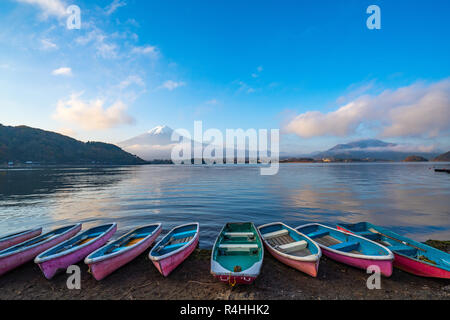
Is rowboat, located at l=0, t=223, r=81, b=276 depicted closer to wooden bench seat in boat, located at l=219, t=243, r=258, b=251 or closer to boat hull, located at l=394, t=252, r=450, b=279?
wooden bench seat in boat, located at l=219, t=243, r=258, b=251

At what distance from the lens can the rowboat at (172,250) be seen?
8.71 meters

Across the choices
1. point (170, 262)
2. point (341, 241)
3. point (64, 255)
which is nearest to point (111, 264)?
point (64, 255)

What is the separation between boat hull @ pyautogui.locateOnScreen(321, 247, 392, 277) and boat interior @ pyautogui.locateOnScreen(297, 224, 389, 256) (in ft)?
1.77

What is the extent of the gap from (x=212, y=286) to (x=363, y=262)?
7211 millimetres

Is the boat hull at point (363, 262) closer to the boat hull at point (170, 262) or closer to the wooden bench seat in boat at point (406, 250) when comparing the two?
the wooden bench seat in boat at point (406, 250)

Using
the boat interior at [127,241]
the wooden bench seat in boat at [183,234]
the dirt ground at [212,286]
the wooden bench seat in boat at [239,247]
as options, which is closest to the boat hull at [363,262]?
the dirt ground at [212,286]

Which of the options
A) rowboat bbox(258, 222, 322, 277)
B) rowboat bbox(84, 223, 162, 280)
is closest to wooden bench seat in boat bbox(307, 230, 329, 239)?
rowboat bbox(258, 222, 322, 277)

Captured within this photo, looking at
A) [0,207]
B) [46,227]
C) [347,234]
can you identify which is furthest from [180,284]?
[0,207]

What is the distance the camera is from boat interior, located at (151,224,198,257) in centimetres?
1039

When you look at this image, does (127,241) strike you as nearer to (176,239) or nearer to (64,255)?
(176,239)

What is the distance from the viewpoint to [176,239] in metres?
12.5

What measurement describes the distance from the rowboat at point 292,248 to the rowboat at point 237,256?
999 millimetres

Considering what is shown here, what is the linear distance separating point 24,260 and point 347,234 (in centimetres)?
1851
